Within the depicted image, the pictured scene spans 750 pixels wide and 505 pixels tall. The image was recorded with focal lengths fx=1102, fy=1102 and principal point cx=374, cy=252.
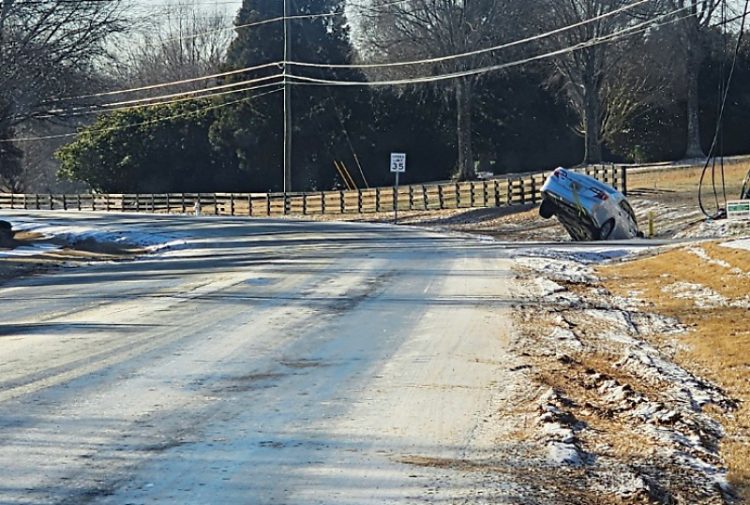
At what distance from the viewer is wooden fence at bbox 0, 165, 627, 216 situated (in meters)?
48.8

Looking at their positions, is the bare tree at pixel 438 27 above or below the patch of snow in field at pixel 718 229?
above

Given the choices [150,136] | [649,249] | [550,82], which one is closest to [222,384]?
[649,249]

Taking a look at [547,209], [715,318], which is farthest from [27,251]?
[715,318]

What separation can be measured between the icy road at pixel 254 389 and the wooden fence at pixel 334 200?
2809 cm

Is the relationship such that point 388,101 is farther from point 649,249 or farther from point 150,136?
point 649,249

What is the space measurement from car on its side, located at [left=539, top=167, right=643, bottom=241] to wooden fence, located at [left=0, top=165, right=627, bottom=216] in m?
11.4

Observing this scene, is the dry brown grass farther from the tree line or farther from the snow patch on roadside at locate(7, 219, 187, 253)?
the tree line

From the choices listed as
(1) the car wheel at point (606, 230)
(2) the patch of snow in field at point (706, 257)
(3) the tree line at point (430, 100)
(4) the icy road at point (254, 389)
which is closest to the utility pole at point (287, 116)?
(3) the tree line at point (430, 100)

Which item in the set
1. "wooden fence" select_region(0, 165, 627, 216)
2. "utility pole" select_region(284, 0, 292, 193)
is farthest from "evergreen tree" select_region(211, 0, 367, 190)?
"utility pole" select_region(284, 0, 292, 193)

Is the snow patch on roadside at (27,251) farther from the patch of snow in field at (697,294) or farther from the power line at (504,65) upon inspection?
the power line at (504,65)

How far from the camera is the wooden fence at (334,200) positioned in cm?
4878

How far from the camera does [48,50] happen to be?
31750 millimetres

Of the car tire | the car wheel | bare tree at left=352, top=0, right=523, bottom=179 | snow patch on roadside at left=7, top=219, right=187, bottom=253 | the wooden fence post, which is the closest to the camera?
the car wheel

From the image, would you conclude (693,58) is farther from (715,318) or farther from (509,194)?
(715,318)
